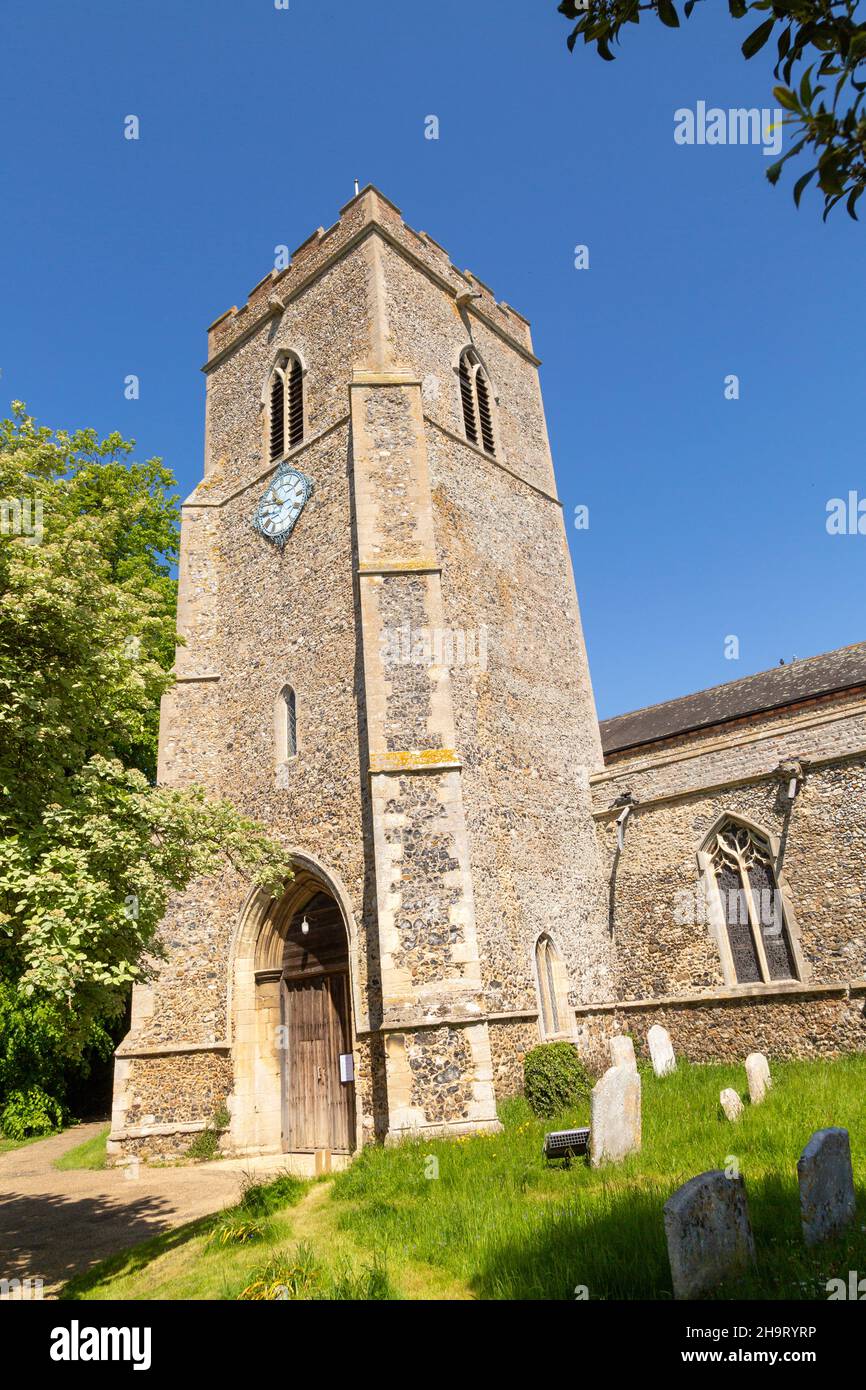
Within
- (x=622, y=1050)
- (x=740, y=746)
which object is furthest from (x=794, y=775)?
(x=622, y=1050)

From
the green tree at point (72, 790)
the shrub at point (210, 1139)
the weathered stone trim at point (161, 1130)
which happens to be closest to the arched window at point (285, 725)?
the green tree at point (72, 790)

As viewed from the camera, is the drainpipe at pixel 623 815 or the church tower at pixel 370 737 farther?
the drainpipe at pixel 623 815

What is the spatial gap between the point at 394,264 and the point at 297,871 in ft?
38.4

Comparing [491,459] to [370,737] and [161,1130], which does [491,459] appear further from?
[161,1130]

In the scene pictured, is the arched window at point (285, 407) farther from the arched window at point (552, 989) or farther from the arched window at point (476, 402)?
the arched window at point (552, 989)

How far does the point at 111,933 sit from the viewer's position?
670 centimetres

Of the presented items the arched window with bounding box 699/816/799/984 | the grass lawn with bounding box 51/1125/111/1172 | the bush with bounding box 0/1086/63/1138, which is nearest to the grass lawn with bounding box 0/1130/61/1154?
the bush with bounding box 0/1086/63/1138

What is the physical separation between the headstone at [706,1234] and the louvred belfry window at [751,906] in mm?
9082

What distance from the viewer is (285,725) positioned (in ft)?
44.9

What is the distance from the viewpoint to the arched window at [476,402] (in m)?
16.4

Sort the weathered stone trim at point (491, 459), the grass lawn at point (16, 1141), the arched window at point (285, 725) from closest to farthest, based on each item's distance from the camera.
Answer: the arched window at point (285, 725)
the weathered stone trim at point (491, 459)
the grass lawn at point (16, 1141)

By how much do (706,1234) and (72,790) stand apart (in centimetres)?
585
